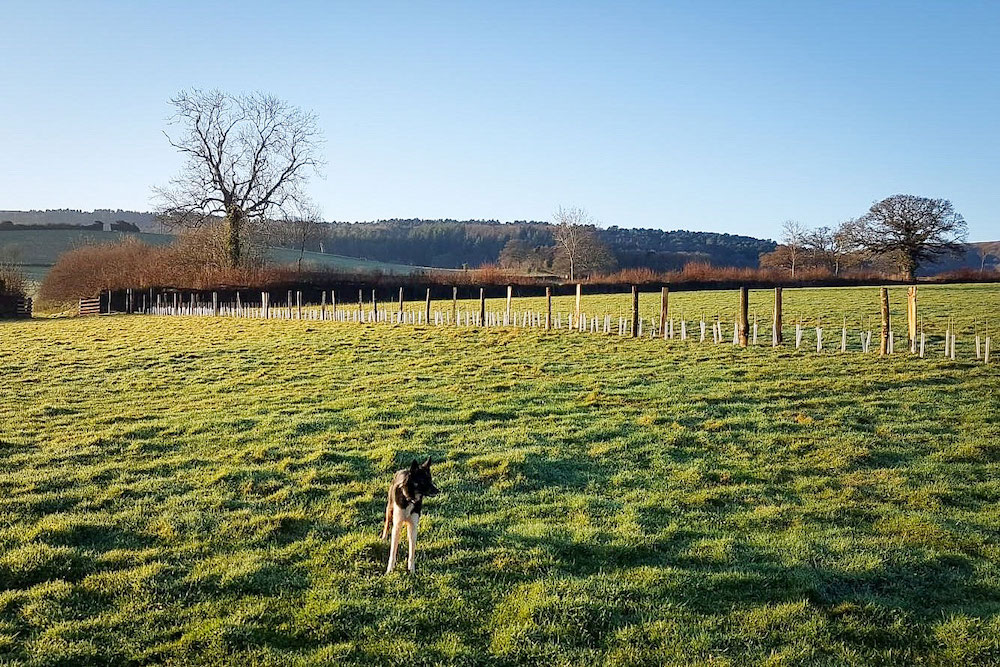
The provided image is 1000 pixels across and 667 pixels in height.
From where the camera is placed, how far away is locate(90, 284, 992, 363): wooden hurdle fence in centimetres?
2305

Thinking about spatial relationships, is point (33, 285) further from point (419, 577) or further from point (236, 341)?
point (419, 577)

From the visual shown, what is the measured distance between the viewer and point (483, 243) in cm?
15688

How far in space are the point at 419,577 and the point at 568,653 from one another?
1.94m

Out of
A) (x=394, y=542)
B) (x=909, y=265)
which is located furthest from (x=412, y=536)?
(x=909, y=265)

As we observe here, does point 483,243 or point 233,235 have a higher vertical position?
point 483,243

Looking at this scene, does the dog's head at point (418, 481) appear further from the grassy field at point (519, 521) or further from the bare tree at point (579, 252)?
the bare tree at point (579, 252)

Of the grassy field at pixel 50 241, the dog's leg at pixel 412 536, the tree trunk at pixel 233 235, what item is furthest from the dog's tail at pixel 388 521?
the grassy field at pixel 50 241

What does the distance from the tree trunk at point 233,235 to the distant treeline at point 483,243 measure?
211 ft

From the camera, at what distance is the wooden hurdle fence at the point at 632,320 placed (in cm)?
2305

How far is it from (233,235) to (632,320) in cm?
4466

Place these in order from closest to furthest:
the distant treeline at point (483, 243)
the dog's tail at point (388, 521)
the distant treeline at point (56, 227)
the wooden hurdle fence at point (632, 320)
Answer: the dog's tail at point (388, 521) < the wooden hurdle fence at point (632, 320) < the distant treeline at point (56, 227) < the distant treeline at point (483, 243)

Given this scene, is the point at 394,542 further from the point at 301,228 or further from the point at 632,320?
the point at 301,228

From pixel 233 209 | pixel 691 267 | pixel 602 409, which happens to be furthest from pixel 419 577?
pixel 691 267

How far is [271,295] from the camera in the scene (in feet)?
185
